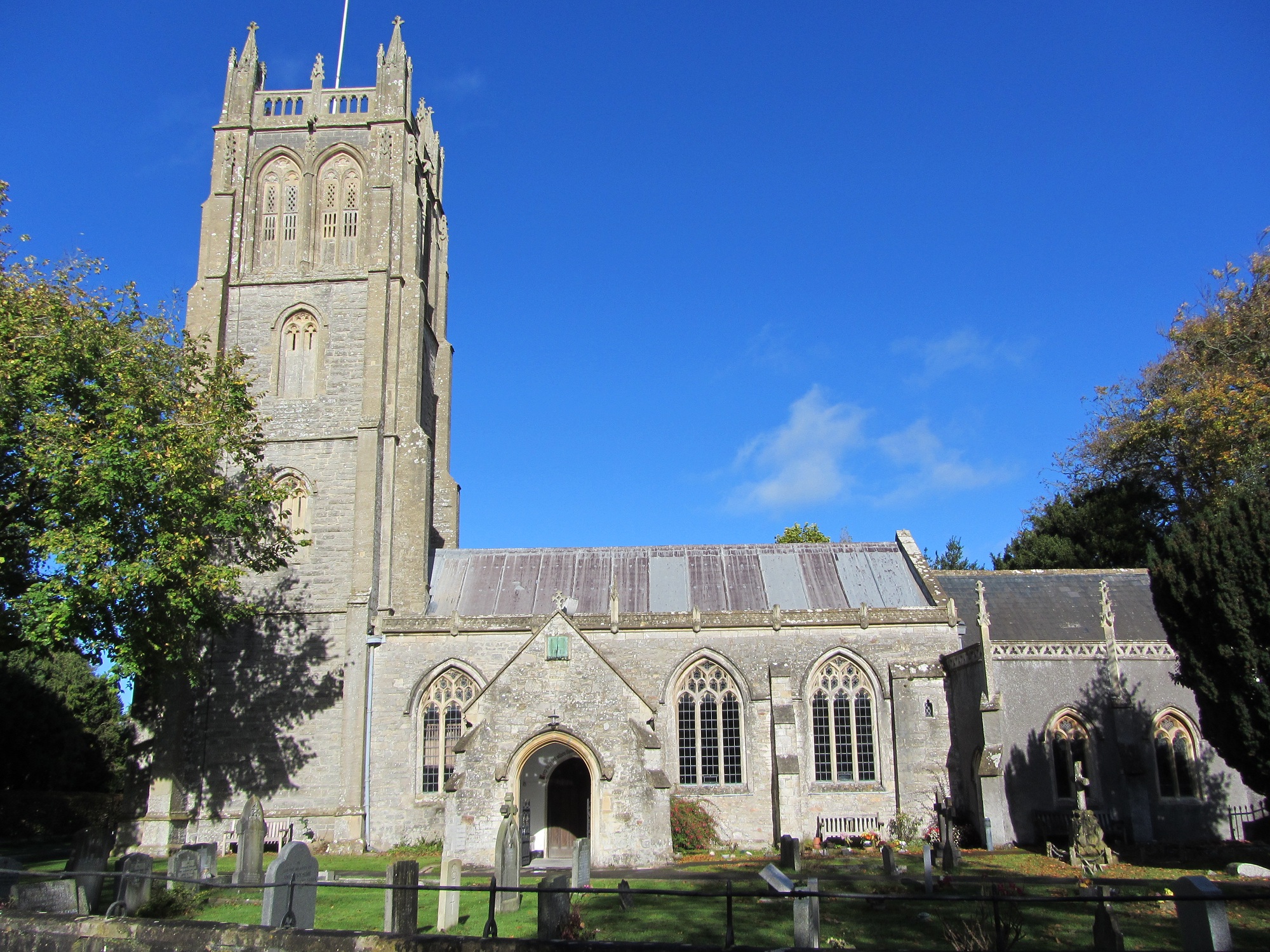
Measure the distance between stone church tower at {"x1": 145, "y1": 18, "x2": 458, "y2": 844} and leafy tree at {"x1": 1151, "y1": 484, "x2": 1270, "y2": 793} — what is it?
66.8ft

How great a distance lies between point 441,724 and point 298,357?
1299cm

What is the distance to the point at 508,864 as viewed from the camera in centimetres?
1603

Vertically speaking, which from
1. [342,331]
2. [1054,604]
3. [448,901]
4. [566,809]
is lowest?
[448,901]

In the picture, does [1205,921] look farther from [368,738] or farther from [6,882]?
[368,738]

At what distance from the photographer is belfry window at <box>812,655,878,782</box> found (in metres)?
27.2

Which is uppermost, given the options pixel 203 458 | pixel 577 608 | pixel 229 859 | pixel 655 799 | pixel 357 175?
pixel 357 175

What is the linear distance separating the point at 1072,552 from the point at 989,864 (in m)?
25.5

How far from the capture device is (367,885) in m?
9.04

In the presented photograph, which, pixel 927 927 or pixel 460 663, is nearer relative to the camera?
pixel 927 927

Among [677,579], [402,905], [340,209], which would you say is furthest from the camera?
[340,209]

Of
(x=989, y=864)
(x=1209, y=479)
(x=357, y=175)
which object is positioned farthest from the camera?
(x=1209, y=479)

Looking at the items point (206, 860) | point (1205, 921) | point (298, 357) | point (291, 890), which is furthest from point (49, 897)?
point (298, 357)

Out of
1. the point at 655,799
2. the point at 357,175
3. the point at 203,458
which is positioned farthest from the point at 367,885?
the point at 357,175

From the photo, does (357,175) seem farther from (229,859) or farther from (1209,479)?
(1209,479)
